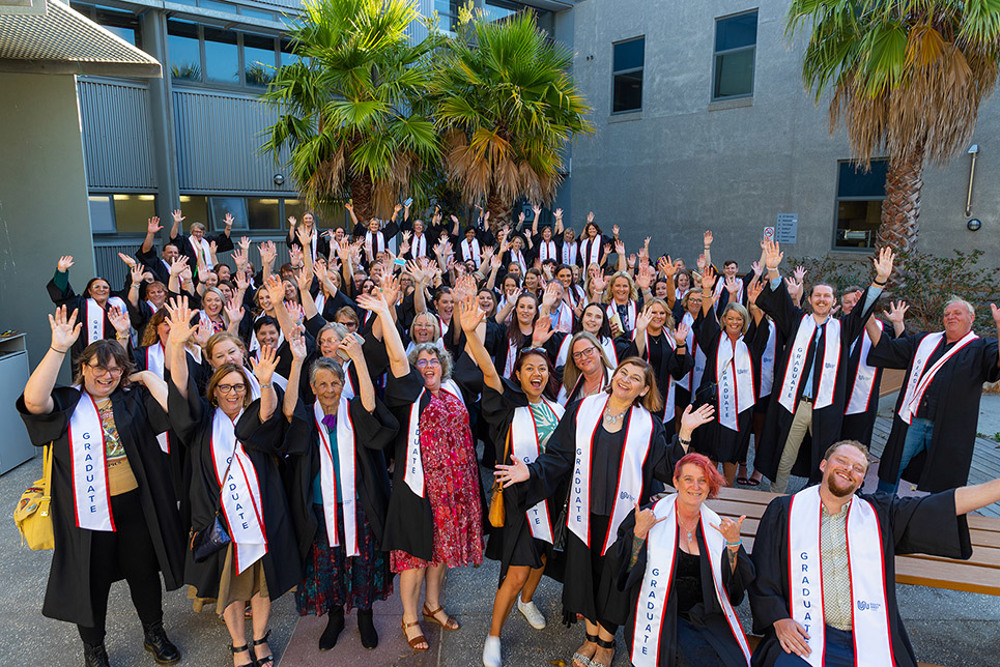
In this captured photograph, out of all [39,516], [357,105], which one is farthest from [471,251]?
[39,516]

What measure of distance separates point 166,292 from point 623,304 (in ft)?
14.5

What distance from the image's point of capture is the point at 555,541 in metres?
3.36

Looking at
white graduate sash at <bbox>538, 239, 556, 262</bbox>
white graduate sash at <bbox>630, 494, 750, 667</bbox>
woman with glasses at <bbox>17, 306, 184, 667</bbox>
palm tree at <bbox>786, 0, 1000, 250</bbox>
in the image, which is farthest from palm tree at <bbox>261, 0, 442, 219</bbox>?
white graduate sash at <bbox>630, 494, 750, 667</bbox>

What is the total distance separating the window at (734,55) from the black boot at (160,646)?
46.2 ft

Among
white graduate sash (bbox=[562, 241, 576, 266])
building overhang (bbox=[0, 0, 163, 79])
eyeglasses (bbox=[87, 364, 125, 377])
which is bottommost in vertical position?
eyeglasses (bbox=[87, 364, 125, 377])

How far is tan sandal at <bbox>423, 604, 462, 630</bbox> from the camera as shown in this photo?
11.7 ft

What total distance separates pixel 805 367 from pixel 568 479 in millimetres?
2655

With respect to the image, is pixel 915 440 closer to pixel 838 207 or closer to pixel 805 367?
pixel 805 367

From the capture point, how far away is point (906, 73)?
8188 millimetres

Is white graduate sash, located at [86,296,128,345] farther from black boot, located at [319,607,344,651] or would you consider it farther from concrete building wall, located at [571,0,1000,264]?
concrete building wall, located at [571,0,1000,264]

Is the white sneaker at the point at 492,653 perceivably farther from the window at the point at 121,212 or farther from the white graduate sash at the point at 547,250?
the window at the point at 121,212

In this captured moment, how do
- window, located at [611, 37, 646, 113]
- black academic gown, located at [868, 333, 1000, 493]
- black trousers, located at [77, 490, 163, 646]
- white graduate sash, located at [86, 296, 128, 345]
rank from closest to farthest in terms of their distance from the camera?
black trousers, located at [77, 490, 163, 646] → black academic gown, located at [868, 333, 1000, 493] → white graduate sash, located at [86, 296, 128, 345] → window, located at [611, 37, 646, 113]

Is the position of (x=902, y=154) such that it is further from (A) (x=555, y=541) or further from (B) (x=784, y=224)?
(A) (x=555, y=541)

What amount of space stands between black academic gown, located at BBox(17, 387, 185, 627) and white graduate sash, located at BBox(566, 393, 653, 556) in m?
2.06
